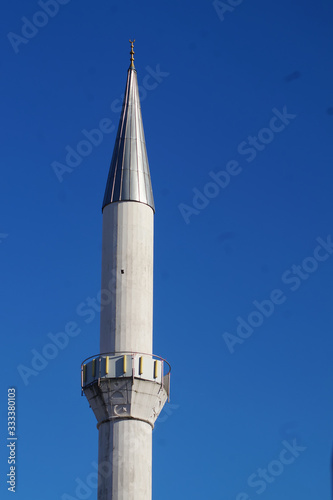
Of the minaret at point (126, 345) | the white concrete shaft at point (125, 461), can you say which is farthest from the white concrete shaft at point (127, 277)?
the white concrete shaft at point (125, 461)

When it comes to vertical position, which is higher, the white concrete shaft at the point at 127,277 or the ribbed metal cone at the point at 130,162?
the ribbed metal cone at the point at 130,162

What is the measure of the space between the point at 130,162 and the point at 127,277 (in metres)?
5.76

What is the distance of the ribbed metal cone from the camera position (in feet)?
161

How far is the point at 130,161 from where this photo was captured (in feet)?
164

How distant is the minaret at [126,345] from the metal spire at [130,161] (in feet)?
0.15

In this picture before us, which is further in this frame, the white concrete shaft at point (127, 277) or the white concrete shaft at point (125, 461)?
the white concrete shaft at point (127, 277)

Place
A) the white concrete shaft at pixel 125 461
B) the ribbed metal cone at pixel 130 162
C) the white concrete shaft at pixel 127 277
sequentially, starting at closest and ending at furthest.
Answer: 1. the white concrete shaft at pixel 125 461
2. the white concrete shaft at pixel 127 277
3. the ribbed metal cone at pixel 130 162

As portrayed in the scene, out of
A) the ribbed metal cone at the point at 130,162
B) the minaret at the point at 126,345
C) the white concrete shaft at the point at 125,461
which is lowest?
the white concrete shaft at the point at 125,461

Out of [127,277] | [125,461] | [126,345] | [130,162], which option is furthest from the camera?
[130,162]

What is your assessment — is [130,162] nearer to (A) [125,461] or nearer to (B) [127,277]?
(B) [127,277]

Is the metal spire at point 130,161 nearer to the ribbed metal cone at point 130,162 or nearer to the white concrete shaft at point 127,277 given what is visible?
the ribbed metal cone at point 130,162

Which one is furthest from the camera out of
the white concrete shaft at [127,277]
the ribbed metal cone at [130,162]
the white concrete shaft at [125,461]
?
the ribbed metal cone at [130,162]

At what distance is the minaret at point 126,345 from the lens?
44344mm

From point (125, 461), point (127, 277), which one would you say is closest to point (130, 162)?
point (127, 277)
